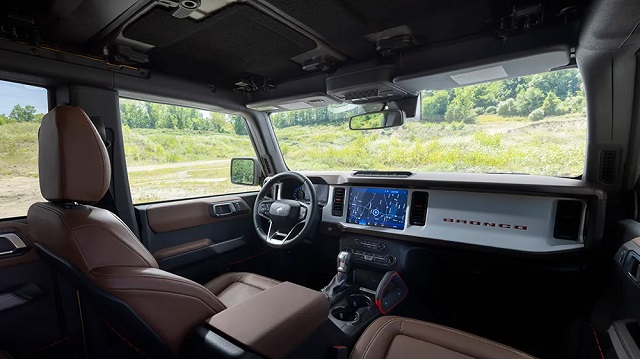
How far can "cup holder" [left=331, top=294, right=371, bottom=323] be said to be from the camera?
7.30ft

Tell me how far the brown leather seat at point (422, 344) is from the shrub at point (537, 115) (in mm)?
1626

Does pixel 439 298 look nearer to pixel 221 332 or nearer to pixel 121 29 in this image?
pixel 221 332

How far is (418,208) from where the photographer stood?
7.82 feet

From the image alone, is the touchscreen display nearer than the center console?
No

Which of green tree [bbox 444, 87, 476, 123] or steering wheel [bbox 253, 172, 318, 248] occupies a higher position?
green tree [bbox 444, 87, 476, 123]

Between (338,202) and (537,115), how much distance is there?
5.60ft

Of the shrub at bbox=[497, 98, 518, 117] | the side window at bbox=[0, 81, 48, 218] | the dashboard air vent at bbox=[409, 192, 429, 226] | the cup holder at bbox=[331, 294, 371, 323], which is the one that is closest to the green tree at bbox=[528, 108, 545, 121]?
the shrub at bbox=[497, 98, 518, 117]

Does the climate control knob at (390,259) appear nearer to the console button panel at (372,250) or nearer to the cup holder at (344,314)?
the console button panel at (372,250)

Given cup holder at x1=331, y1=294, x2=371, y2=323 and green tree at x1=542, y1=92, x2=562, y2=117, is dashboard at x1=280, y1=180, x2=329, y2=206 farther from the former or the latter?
green tree at x1=542, y1=92, x2=562, y2=117

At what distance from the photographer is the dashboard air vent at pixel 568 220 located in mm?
1822

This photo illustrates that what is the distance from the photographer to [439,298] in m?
2.42

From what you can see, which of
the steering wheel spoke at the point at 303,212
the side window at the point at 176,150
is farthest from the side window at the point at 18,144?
the steering wheel spoke at the point at 303,212

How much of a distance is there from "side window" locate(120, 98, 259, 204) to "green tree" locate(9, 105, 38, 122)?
52 centimetres

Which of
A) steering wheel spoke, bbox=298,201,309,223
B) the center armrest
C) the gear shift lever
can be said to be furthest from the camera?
steering wheel spoke, bbox=298,201,309,223
